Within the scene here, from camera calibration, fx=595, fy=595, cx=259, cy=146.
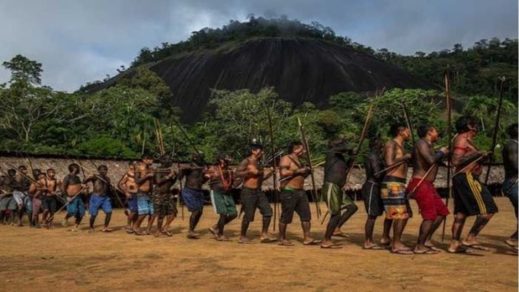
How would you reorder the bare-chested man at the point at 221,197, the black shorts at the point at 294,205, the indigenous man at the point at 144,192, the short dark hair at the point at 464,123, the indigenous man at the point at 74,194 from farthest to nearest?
the indigenous man at the point at 74,194 → the indigenous man at the point at 144,192 → the bare-chested man at the point at 221,197 → the black shorts at the point at 294,205 → the short dark hair at the point at 464,123

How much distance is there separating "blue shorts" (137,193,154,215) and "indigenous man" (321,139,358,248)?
12.6 feet

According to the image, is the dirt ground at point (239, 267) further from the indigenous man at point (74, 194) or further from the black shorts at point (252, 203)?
the indigenous man at point (74, 194)

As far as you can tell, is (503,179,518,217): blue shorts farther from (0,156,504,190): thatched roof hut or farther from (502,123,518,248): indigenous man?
(0,156,504,190): thatched roof hut

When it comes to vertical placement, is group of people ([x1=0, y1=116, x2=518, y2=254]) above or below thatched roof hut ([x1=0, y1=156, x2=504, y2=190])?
below

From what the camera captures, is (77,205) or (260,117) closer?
(77,205)

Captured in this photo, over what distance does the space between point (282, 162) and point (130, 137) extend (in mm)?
24140

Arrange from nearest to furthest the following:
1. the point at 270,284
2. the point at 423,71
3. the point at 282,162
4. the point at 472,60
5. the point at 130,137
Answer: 1. the point at 270,284
2. the point at 282,162
3. the point at 130,137
4. the point at 472,60
5. the point at 423,71

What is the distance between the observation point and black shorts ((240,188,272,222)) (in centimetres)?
921

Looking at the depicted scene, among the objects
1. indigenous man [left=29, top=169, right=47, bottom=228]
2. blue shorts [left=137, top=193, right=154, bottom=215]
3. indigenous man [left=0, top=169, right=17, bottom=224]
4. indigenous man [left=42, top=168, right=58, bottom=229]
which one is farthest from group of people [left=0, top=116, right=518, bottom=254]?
indigenous man [left=0, top=169, right=17, bottom=224]

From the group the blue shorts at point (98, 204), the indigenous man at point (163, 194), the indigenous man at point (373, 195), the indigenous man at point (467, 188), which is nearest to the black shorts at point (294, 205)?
the indigenous man at point (373, 195)

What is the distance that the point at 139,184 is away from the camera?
11.0 m

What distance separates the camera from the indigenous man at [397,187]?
24.4ft

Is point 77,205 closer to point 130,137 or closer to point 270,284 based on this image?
point 270,284

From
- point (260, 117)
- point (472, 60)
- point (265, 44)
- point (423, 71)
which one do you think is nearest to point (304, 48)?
point (265, 44)
